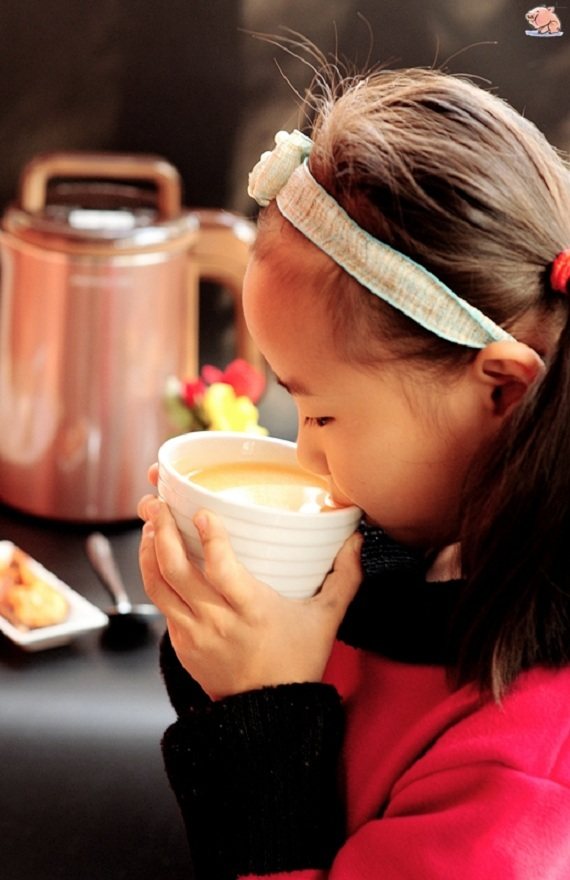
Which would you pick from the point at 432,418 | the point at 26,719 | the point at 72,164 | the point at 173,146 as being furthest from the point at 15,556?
the point at 432,418

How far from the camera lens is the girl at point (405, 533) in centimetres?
60

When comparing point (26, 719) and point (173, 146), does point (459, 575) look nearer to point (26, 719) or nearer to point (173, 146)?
point (26, 719)

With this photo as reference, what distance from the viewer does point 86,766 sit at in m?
1.00

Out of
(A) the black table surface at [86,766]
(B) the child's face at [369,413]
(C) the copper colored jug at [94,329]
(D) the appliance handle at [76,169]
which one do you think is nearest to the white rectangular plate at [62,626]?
(A) the black table surface at [86,766]

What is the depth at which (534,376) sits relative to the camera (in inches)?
24.1

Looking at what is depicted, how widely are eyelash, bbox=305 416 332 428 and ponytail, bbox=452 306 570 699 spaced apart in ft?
0.27

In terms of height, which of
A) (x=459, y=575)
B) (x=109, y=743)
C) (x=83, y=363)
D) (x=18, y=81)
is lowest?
(x=109, y=743)

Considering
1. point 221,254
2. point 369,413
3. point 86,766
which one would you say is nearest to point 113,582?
point 86,766

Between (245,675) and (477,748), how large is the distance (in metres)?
0.14

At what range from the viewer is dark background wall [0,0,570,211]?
4.29ft

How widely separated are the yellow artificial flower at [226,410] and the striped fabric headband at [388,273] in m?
0.62
